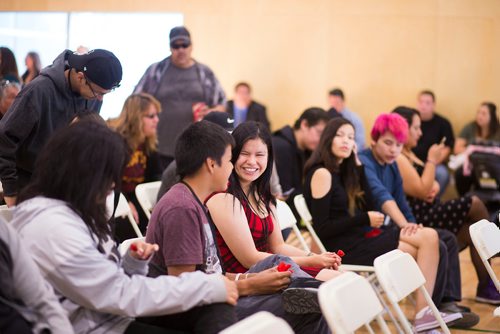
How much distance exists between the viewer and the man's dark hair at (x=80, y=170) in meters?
2.23

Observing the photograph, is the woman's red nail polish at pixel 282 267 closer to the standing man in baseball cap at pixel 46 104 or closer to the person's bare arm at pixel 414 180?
the standing man in baseball cap at pixel 46 104

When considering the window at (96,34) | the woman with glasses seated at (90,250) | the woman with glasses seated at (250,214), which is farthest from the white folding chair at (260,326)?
the window at (96,34)

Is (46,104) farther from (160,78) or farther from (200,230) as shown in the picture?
A: (160,78)

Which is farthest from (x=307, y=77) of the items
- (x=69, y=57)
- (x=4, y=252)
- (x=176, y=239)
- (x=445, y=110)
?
(x=4, y=252)

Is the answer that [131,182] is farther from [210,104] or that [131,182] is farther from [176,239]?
[176,239]

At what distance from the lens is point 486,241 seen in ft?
12.7

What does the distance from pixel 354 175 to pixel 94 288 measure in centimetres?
275

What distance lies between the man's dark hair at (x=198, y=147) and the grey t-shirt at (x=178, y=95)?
3.52m

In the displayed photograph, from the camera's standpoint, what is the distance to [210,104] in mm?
6547

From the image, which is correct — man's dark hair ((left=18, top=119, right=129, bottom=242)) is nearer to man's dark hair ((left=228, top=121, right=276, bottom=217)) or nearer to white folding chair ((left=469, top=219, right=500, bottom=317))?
man's dark hair ((left=228, top=121, right=276, bottom=217))

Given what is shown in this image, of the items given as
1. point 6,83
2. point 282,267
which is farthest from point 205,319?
point 6,83

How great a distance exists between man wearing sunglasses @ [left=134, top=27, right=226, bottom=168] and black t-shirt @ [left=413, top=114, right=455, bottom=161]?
3436mm

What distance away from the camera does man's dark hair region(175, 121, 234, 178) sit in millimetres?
2830

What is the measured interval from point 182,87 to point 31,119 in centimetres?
317
